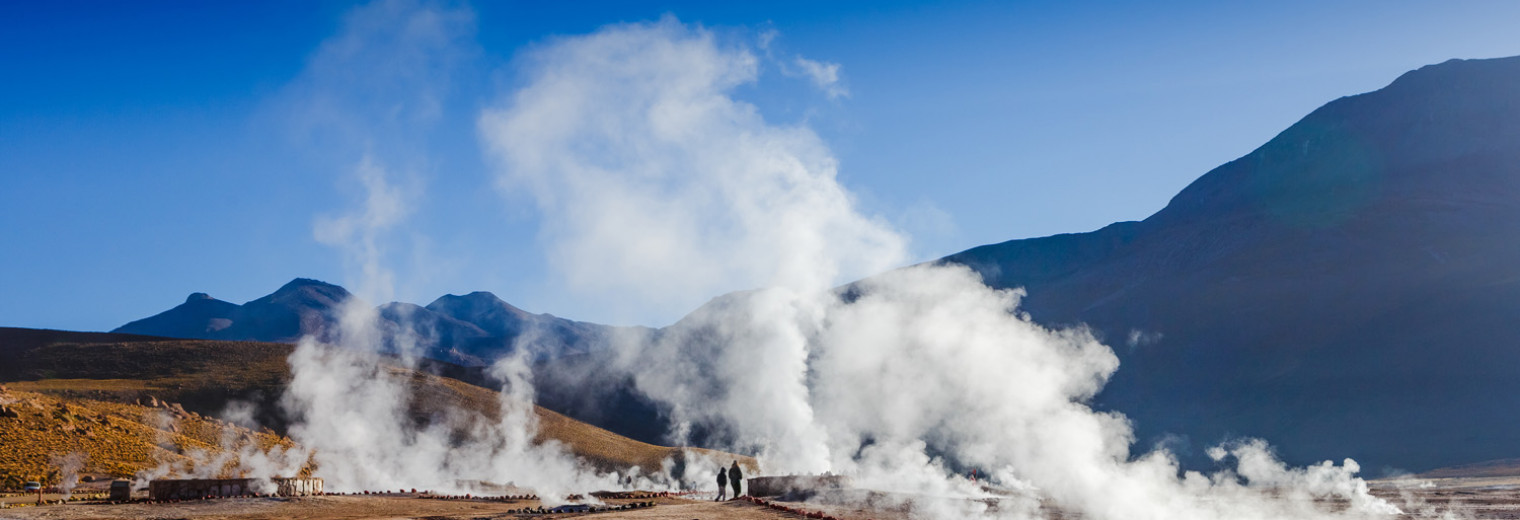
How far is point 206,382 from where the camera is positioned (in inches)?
3654

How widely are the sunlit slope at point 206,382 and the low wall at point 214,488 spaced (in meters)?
45.0

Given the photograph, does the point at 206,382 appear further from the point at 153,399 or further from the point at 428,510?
the point at 428,510

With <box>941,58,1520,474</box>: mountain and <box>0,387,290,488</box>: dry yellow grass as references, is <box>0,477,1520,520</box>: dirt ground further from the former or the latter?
<box>941,58,1520,474</box>: mountain

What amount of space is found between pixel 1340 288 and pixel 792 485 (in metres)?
123

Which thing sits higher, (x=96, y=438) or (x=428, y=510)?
(x=96, y=438)

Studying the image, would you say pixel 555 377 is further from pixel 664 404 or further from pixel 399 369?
pixel 399 369

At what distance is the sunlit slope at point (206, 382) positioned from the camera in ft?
281

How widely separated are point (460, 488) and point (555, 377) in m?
94.9

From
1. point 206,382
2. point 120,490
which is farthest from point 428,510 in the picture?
point 206,382

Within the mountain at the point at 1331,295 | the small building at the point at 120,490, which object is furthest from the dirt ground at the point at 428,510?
the mountain at the point at 1331,295

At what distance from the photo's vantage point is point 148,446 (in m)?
61.5

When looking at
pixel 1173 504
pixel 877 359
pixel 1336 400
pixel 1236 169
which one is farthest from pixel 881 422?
pixel 1236 169

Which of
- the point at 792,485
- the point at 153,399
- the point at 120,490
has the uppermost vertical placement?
the point at 153,399

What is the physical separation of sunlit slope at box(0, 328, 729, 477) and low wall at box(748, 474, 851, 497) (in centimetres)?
4364
